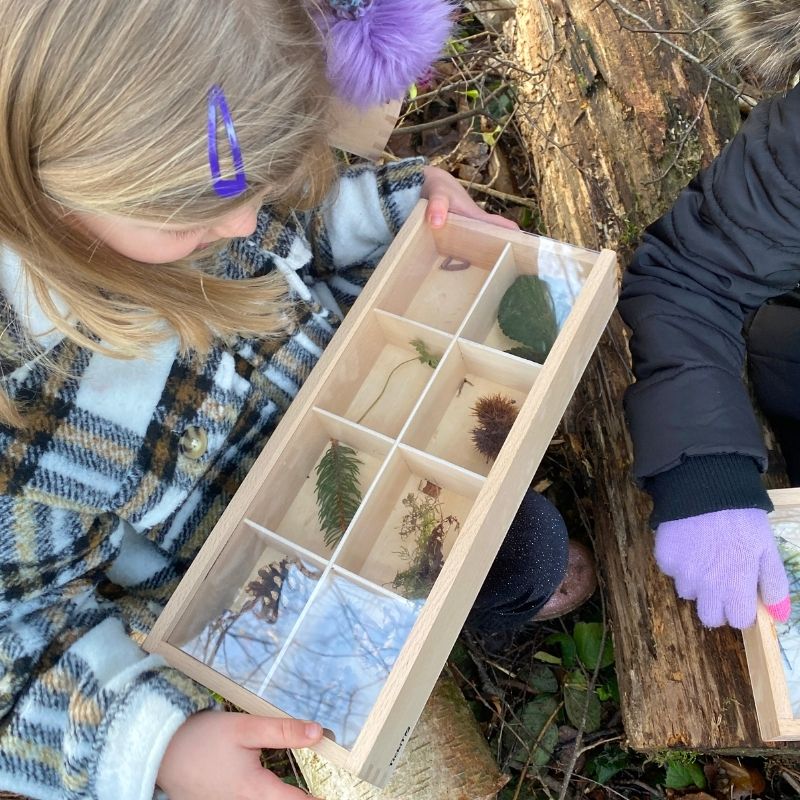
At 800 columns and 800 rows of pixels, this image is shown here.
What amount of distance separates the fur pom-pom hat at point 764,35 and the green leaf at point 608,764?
136 cm

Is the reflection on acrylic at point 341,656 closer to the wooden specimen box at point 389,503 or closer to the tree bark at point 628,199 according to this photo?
the wooden specimen box at point 389,503

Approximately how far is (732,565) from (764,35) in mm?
840

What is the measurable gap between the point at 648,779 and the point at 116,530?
1.25m

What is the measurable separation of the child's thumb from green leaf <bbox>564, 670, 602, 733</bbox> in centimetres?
87

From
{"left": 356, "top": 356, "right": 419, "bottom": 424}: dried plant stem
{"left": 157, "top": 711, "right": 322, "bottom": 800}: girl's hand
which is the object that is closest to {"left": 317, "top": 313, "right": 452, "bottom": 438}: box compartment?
{"left": 356, "top": 356, "right": 419, "bottom": 424}: dried plant stem

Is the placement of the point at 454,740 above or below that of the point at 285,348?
below

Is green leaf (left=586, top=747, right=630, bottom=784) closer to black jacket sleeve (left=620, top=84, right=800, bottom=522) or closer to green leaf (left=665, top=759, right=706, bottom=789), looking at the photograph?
green leaf (left=665, top=759, right=706, bottom=789)

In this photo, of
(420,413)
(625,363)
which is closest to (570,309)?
(420,413)

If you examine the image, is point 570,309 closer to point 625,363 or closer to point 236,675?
point 625,363

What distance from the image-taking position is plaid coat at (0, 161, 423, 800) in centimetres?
94

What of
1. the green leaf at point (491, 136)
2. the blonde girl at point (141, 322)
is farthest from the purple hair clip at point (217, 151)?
the green leaf at point (491, 136)

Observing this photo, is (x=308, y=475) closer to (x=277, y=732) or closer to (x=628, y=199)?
(x=277, y=732)

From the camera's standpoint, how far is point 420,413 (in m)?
1.18

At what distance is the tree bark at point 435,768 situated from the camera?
133cm
